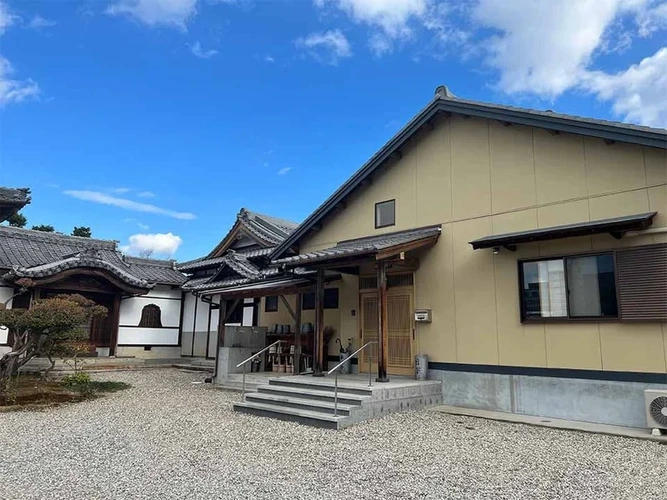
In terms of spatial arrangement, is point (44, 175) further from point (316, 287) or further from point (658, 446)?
point (658, 446)

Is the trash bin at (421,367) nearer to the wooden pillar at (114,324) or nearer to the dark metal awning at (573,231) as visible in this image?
the dark metal awning at (573,231)

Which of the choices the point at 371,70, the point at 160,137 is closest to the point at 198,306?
the point at 160,137

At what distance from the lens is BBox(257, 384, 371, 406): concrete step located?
7.45 m

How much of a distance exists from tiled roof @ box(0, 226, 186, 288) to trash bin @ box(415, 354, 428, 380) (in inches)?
474

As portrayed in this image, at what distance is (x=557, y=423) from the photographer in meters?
7.07

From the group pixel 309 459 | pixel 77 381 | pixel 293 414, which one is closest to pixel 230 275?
pixel 77 381

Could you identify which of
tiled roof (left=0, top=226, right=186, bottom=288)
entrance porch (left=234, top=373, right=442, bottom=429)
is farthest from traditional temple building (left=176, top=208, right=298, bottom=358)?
entrance porch (left=234, top=373, right=442, bottom=429)

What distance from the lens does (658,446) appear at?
5863 mm

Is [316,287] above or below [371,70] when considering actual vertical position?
below

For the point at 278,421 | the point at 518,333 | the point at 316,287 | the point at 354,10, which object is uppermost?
the point at 354,10

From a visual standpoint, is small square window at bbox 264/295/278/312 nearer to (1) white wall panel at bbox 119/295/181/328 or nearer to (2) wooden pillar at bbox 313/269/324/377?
(2) wooden pillar at bbox 313/269/324/377

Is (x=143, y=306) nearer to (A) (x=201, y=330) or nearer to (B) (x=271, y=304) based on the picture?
(A) (x=201, y=330)

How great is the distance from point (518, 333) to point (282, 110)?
12973 millimetres

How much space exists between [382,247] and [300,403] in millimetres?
3121
